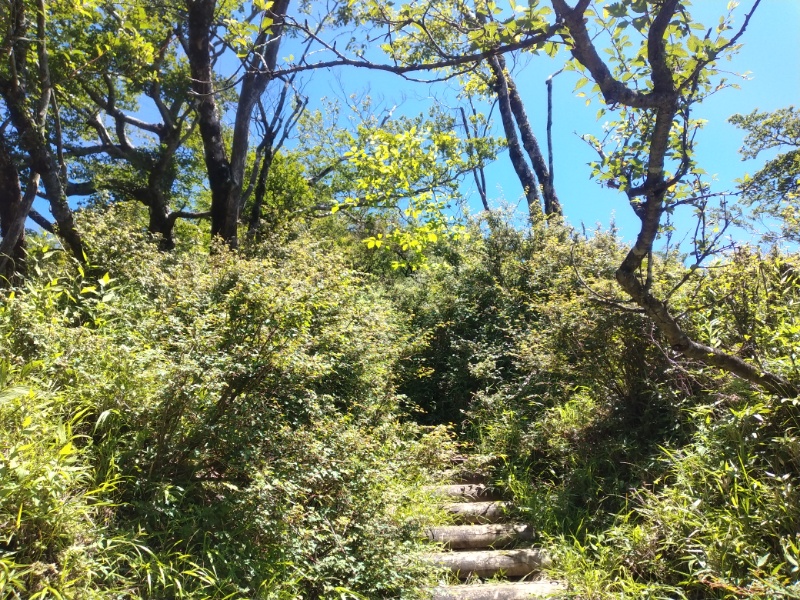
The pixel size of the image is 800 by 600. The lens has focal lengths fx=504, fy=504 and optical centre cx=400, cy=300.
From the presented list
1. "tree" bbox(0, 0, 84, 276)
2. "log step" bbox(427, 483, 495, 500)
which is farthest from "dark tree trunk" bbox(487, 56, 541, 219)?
"tree" bbox(0, 0, 84, 276)

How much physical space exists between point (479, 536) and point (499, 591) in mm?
801

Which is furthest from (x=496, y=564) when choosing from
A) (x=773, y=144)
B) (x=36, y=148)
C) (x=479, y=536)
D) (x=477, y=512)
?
(x=773, y=144)

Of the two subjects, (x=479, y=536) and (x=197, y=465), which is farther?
(x=479, y=536)

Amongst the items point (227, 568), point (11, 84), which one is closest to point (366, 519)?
point (227, 568)

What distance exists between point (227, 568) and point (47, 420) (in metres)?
1.32

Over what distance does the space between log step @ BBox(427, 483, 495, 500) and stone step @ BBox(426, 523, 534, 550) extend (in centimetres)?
59

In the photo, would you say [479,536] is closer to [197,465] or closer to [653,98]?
[197,465]

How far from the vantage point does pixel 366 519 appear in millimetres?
3562

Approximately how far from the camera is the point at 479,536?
171 inches

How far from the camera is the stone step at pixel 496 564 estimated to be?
12.9ft

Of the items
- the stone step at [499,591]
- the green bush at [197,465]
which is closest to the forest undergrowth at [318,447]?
the green bush at [197,465]

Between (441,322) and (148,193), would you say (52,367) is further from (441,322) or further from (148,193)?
(148,193)

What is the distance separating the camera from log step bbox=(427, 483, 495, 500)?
500 cm

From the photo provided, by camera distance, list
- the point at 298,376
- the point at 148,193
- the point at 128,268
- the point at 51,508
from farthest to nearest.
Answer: the point at 148,193 < the point at 128,268 < the point at 298,376 < the point at 51,508
